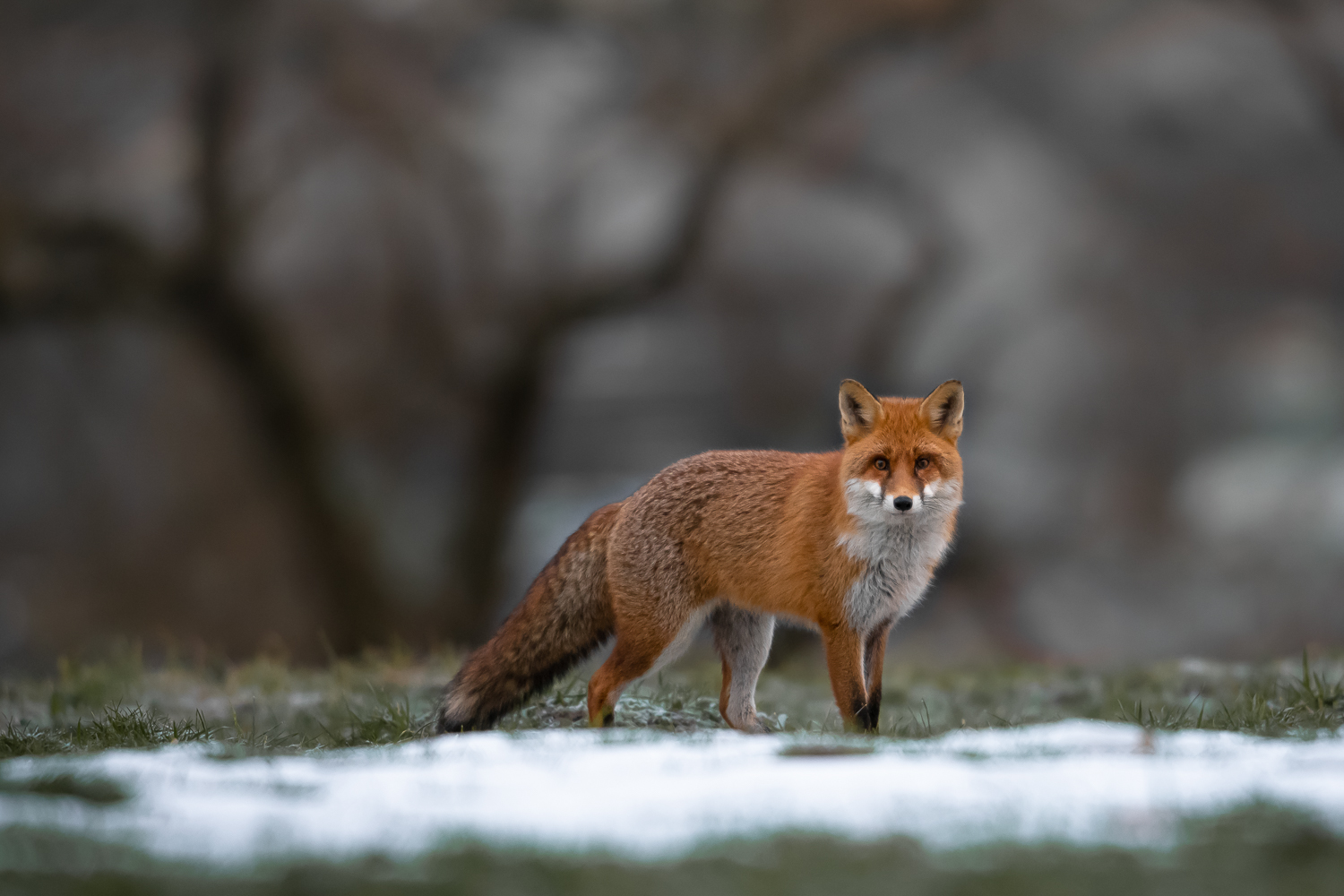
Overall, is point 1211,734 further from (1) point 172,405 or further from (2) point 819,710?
(1) point 172,405

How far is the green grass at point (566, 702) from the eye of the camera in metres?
3.65

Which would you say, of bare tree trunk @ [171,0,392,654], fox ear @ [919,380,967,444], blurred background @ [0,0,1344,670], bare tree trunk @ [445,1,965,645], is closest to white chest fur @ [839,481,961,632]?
fox ear @ [919,380,967,444]

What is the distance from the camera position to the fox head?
3.39 metres

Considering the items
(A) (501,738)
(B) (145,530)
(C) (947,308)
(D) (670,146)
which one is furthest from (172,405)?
(A) (501,738)

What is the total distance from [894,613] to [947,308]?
21.0ft

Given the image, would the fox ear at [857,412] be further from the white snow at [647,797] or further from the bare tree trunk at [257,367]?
the bare tree trunk at [257,367]

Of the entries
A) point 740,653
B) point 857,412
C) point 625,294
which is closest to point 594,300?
point 625,294

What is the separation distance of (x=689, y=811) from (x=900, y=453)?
1.78 meters

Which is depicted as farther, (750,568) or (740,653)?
(740,653)

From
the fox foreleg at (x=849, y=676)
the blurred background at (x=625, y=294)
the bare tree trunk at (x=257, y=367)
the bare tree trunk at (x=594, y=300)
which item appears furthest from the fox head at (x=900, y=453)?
the bare tree trunk at (x=257, y=367)

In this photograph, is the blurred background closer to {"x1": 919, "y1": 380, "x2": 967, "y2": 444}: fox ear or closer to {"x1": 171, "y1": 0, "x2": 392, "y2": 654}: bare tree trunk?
{"x1": 171, "y1": 0, "x2": 392, "y2": 654}: bare tree trunk

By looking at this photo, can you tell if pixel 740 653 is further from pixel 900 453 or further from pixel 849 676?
pixel 900 453

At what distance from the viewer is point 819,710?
4703 mm

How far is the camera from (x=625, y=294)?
31.9 feet
